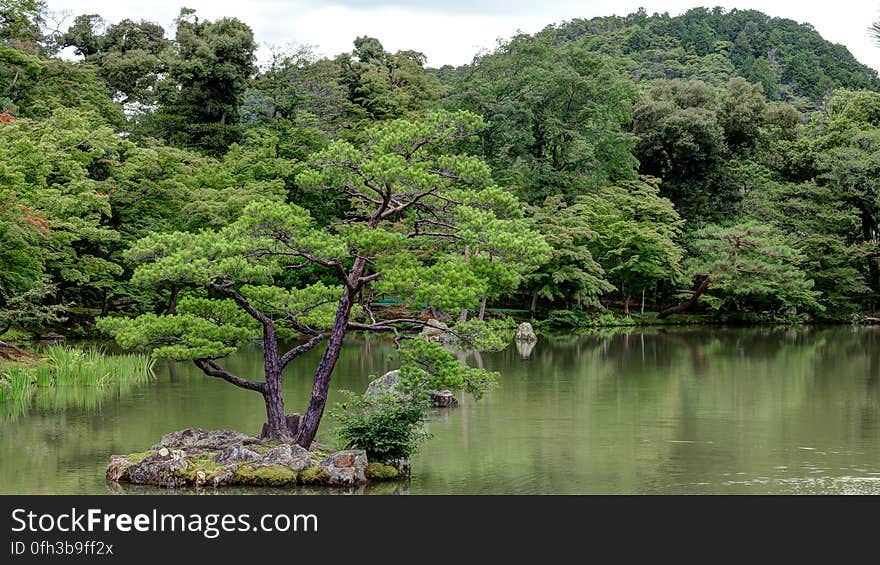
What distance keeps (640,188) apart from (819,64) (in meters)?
30.2

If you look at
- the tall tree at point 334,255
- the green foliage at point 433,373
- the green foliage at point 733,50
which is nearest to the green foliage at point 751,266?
the green foliage at point 733,50

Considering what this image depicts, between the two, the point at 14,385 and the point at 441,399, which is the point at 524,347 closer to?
the point at 441,399

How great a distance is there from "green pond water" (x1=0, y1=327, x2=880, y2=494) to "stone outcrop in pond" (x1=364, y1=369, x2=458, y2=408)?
383 mm

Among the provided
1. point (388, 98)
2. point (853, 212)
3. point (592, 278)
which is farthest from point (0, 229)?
point (853, 212)

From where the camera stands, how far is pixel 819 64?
196ft

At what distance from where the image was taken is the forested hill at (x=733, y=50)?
187ft

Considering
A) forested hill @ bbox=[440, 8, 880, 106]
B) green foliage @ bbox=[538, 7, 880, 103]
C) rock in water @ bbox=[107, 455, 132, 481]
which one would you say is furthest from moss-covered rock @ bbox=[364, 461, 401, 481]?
green foliage @ bbox=[538, 7, 880, 103]

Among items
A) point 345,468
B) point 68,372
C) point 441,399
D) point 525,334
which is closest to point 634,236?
point 525,334

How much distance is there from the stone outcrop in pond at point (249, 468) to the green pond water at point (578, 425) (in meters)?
0.24

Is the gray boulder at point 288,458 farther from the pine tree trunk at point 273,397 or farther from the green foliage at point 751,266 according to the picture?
the green foliage at point 751,266

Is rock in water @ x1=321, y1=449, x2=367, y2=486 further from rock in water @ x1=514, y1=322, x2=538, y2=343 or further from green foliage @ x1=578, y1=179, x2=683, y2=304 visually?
green foliage @ x1=578, y1=179, x2=683, y2=304

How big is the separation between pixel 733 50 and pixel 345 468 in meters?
60.1

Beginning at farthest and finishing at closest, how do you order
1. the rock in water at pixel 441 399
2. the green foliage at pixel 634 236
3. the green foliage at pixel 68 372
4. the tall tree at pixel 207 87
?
the tall tree at pixel 207 87 < the green foliage at pixel 634 236 < the green foliage at pixel 68 372 < the rock in water at pixel 441 399

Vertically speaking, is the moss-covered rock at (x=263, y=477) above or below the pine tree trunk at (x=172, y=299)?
below
